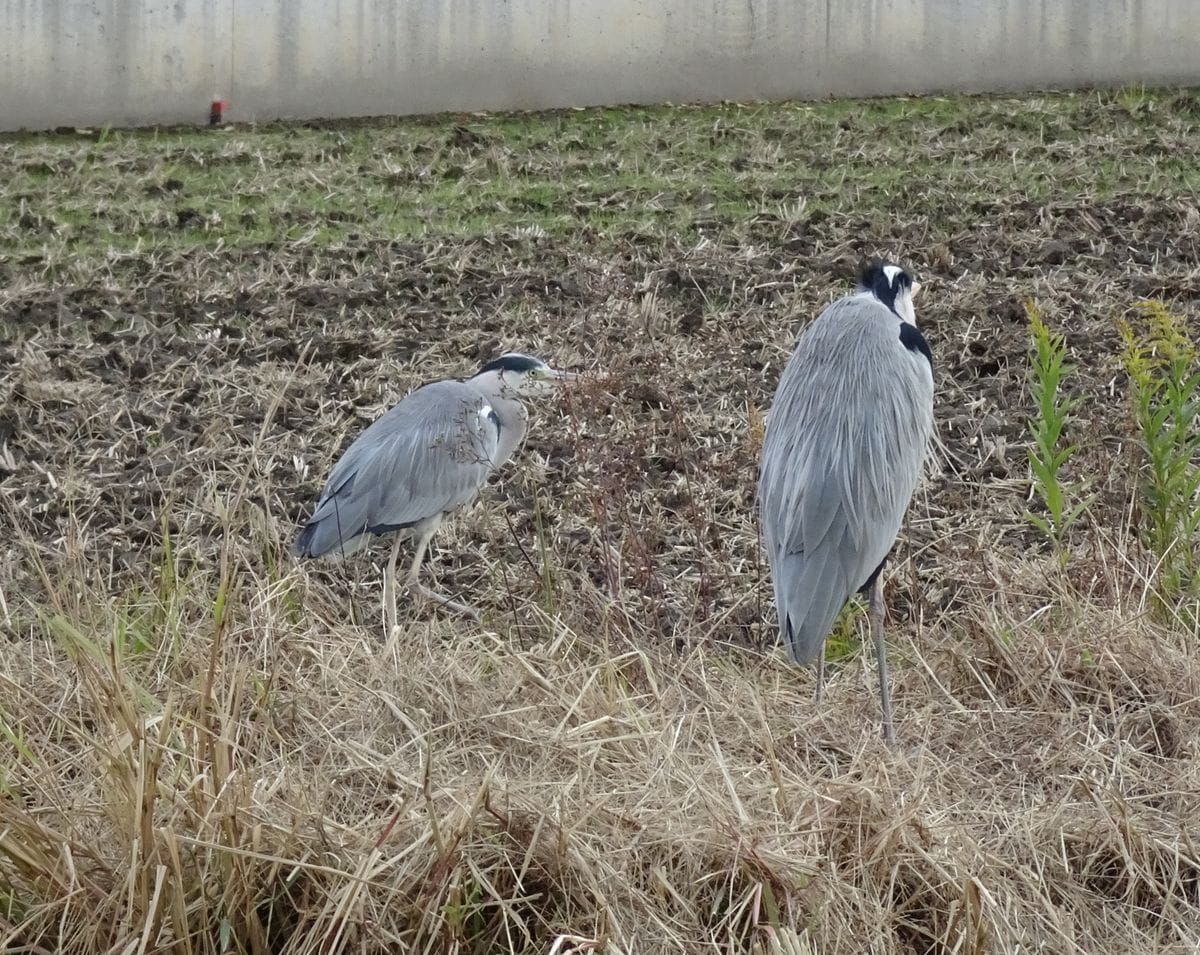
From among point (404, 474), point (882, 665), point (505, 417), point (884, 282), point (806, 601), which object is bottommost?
point (882, 665)

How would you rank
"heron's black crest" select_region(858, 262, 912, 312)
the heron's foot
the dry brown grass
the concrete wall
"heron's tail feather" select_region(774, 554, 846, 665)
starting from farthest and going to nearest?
the concrete wall
the heron's foot
"heron's black crest" select_region(858, 262, 912, 312)
"heron's tail feather" select_region(774, 554, 846, 665)
the dry brown grass

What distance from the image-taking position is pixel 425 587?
5199 millimetres

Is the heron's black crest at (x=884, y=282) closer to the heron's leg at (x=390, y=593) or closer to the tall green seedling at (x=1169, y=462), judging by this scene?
the tall green seedling at (x=1169, y=462)

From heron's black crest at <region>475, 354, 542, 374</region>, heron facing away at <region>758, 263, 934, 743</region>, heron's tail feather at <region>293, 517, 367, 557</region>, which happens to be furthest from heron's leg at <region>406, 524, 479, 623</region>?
heron facing away at <region>758, 263, 934, 743</region>

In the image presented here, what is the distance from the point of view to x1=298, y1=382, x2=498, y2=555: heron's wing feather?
4.95 m

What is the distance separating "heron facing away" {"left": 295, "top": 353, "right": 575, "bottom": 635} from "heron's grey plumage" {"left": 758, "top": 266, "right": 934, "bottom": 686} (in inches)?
37.8

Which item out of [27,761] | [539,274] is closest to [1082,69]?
[539,274]

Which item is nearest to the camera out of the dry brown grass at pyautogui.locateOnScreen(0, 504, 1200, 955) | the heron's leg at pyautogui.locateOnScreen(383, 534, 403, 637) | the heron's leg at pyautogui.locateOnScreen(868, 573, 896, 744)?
the dry brown grass at pyautogui.locateOnScreen(0, 504, 1200, 955)

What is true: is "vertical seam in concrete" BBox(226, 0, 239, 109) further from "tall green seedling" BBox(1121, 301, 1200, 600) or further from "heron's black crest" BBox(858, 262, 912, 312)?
"tall green seedling" BBox(1121, 301, 1200, 600)

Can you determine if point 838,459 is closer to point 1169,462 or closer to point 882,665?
point 882,665

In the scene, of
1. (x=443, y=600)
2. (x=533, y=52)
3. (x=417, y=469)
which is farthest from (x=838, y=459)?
(x=533, y=52)

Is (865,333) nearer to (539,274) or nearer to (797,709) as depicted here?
(797,709)

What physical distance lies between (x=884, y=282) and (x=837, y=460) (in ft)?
2.36

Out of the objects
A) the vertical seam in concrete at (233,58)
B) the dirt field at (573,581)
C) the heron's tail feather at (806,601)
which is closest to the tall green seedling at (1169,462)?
the dirt field at (573,581)
